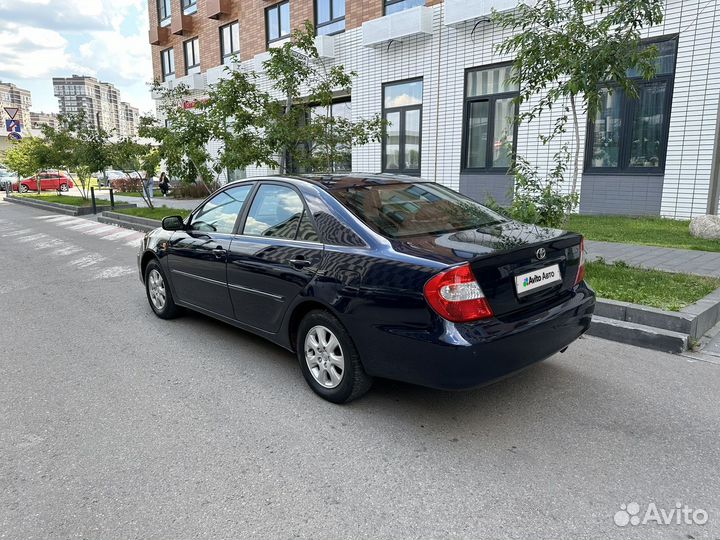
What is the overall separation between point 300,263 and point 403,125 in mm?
13029

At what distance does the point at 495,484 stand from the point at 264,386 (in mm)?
1947

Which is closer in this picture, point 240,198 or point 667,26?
point 240,198

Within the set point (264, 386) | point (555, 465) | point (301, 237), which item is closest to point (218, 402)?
point (264, 386)

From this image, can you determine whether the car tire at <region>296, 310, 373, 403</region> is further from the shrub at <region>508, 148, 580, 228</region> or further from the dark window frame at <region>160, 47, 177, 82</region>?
the dark window frame at <region>160, 47, 177, 82</region>

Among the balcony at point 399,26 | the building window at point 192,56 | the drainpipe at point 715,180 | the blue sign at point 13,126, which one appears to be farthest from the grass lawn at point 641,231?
the blue sign at point 13,126

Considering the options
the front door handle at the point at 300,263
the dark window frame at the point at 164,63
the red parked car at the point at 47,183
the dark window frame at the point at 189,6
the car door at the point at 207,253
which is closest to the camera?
the front door handle at the point at 300,263

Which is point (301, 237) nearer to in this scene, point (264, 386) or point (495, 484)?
point (264, 386)

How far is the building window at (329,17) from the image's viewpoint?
686 inches

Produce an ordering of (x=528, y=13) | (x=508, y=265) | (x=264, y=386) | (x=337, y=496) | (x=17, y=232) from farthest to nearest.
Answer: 1. (x=17, y=232)
2. (x=528, y=13)
3. (x=264, y=386)
4. (x=508, y=265)
5. (x=337, y=496)

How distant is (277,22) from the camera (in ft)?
65.1

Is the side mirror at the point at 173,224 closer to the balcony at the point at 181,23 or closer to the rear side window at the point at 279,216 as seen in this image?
the rear side window at the point at 279,216

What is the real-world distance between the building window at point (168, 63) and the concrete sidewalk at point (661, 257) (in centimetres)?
2538

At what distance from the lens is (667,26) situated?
10531 mm

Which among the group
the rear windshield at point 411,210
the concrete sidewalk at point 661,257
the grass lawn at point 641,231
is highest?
the rear windshield at point 411,210
